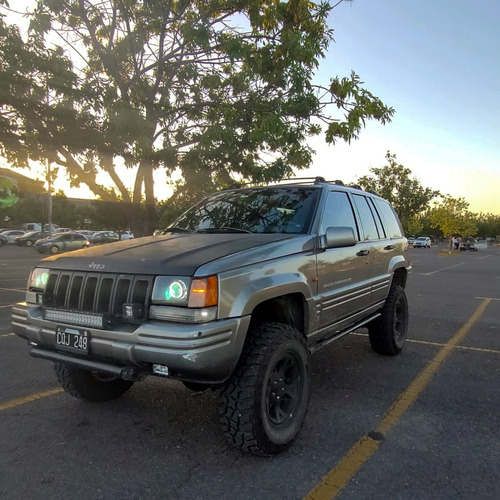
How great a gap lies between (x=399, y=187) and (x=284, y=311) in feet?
115

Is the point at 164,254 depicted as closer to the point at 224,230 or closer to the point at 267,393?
the point at 224,230

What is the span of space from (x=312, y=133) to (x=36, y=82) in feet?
20.5

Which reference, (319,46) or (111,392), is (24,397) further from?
(319,46)

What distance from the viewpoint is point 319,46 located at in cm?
962

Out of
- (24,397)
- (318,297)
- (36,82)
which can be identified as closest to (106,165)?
(36,82)

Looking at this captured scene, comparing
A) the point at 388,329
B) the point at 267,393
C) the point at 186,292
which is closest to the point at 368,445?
the point at 267,393

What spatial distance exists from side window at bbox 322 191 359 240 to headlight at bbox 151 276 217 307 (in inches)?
61.0

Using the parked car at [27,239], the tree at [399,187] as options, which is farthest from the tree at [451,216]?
the parked car at [27,239]

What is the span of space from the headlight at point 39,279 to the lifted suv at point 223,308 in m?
0.01

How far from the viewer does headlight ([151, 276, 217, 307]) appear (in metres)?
2.52

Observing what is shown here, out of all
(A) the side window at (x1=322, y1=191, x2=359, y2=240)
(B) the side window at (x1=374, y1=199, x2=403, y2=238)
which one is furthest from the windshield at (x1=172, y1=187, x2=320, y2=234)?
(B) the side window at (x1=374, y1=199, x2=403, y2=238)

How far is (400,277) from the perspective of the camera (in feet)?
19.1

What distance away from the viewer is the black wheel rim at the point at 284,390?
2.95m

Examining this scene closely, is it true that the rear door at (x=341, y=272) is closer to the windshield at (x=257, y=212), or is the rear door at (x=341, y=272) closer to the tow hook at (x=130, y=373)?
the windshield at (x=257, y=212)
